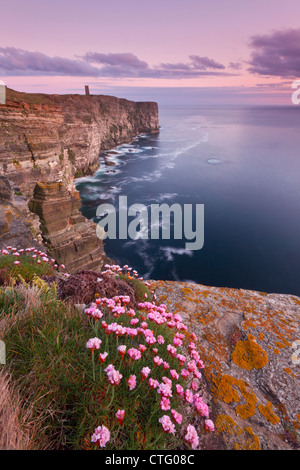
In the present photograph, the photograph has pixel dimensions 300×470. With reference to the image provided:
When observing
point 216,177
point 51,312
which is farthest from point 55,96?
point 51,312

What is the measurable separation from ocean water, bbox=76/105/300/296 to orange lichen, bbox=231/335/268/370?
20.8 metres

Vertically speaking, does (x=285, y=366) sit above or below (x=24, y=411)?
below

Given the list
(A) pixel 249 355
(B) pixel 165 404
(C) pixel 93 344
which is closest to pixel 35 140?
(C) pixel 93 344

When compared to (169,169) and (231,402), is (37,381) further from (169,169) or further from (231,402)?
(169,169)

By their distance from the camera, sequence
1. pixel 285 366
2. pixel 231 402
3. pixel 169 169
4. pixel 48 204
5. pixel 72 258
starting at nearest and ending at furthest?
pixel 231 402
pixel 285 366
pixel 48 204
pixel 72 258
pixel 169 169

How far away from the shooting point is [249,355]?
3887mm

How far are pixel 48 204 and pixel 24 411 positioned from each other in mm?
16044

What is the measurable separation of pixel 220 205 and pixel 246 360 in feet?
139

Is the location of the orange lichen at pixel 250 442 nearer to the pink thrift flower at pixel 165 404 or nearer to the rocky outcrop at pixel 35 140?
the pink thrift flower at pixel 165 404

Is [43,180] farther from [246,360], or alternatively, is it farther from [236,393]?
[236,393]

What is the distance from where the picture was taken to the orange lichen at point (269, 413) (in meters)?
2.90

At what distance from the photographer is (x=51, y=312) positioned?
3152 mm

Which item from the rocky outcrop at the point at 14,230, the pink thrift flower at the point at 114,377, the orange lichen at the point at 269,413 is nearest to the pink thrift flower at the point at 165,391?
the pink thrift flower at the point at 114,377

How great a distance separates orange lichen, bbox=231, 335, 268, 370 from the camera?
3730mm
